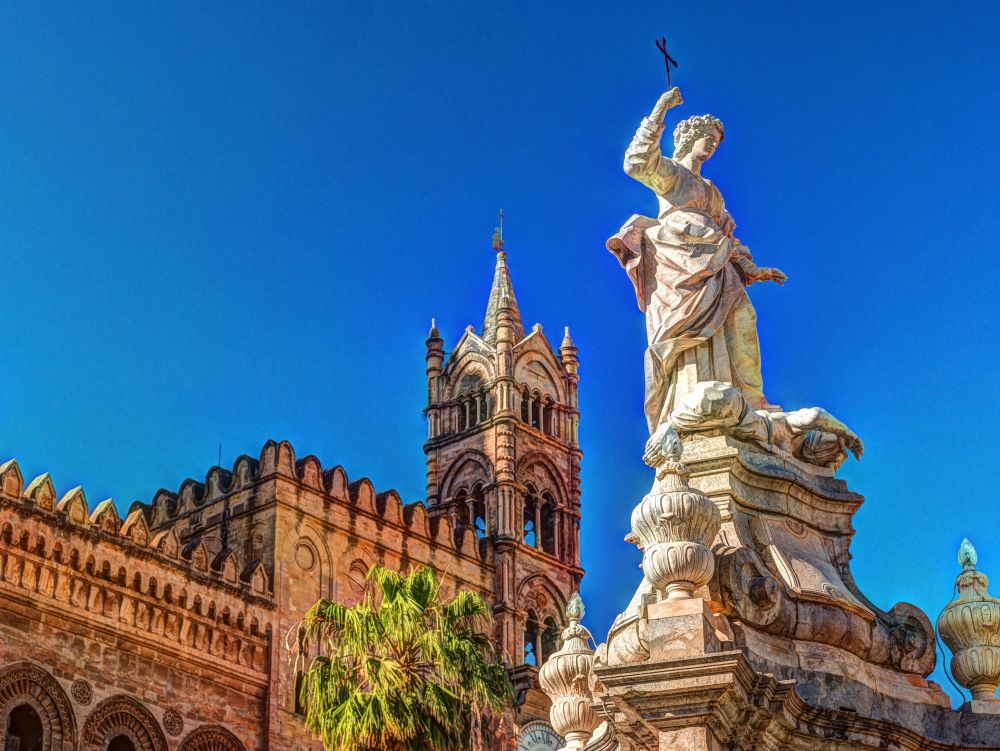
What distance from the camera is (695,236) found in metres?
12.8

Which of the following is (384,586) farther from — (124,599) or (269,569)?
(269,569)

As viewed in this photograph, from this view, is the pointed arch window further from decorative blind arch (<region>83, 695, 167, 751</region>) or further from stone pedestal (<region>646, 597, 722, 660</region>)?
stone pedestal (<region>646, 597, 722, 660</region>)

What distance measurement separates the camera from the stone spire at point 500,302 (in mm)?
52438

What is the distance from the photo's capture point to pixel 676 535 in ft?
33.2

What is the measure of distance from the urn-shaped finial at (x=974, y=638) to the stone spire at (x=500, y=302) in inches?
1581

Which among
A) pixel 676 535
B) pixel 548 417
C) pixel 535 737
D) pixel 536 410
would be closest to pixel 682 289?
pixel 676 535

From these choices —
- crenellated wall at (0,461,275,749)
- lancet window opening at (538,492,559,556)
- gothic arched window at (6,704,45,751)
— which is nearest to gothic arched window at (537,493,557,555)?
lancet window opening at (538,492,559,556)

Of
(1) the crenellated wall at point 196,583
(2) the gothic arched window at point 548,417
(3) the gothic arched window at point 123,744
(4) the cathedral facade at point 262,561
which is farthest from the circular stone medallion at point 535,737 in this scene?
(2) the gothic arched window at point 548,417

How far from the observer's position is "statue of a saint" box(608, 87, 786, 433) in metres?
12.5

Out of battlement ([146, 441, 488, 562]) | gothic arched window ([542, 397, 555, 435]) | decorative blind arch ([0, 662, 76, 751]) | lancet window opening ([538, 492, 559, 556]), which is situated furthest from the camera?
gothic arched window ([542, 397, 555, 435])

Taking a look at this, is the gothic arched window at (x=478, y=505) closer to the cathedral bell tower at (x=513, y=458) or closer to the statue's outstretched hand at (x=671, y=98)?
the cathedral bell tower at (x=513, y=458)

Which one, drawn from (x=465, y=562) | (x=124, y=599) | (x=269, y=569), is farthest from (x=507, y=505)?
(x=124, y=599)

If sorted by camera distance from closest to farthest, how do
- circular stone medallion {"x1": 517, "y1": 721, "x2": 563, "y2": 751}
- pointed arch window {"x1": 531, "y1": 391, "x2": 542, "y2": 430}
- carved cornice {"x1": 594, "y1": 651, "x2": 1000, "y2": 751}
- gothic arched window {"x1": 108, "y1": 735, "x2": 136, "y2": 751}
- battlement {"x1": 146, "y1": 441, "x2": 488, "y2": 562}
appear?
1. carved cornice {"x1": 594, "y1": 651, "x2": 1000, "y2": 751}
2. gothic arched window {"x1": 108, "y1": 735, "x2": 136, "y2": 751}
3. circular stone medallion {"x1": 517, "y1": 721, "x2": 563, "y2": 751}
4. battlement {"x1": 146, "y1": 441, "x2": 488, "y2": 562}
5. pointed arch window {"x1": 531, "y1": 391, "x2": 542, "y2": 430}

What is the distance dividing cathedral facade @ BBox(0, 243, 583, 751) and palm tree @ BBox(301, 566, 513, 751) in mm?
12620
